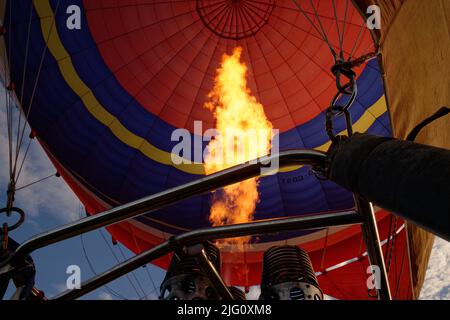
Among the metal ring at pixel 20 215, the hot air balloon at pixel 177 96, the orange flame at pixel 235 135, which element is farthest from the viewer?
the orange flame at pixel 235 135

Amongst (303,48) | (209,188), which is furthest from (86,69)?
(209,188)

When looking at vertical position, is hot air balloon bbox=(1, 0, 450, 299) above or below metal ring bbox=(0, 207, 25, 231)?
above

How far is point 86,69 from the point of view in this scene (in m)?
7.20

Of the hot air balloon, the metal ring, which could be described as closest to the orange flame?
the hot air balloon

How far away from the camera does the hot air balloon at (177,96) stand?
23.1ft

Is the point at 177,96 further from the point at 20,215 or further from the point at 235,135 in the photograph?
the point at 20,215

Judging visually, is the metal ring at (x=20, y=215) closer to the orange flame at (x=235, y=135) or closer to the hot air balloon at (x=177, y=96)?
the hot air balloon at (x=177, y=96)

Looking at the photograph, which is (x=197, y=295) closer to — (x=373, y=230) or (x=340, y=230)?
(x=373, y=230)

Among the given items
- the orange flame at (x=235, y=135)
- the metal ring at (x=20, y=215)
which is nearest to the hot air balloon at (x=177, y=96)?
the orange flame at (x=235, y=135)

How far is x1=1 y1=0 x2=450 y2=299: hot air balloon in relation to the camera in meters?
7.04

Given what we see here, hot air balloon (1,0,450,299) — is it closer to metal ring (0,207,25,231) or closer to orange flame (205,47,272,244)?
orange flame (205,47,272,244)

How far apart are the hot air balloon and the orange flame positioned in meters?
0.12

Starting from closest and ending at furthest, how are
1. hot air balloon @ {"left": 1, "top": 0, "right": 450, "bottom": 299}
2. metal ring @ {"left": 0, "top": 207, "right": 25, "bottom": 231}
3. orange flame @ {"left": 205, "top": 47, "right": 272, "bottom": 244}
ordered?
metal ring @ {"left": 0, "top": 207, "right": 25, "bottom": 231} < hot air balloon @ {"left": 1, "top": 0, "right": 450, "bottom": 299} < orange flame @ {"left": 205, "top": 47, "right": 272, "bottom": 244}

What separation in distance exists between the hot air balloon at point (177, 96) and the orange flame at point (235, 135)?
12cm
